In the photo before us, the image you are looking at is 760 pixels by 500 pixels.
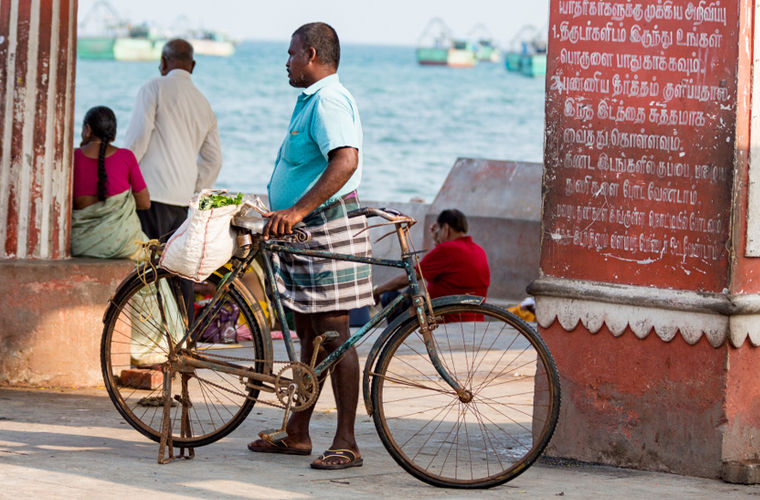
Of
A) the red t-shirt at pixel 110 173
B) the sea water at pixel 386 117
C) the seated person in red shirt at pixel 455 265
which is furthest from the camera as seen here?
the sea water at pixel 386 117

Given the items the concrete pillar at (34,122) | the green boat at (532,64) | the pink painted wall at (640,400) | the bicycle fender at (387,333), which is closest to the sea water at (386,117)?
the green boat at (532,64)

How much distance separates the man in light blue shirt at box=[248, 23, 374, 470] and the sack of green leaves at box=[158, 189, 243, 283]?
0.20m

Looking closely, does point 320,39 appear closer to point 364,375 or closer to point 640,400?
point 364,375

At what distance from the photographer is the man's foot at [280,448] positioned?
5625mm

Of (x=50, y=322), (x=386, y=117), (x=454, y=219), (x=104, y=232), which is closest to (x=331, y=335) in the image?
(x=50, y=322)

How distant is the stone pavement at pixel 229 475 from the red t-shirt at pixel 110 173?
1.70 meters

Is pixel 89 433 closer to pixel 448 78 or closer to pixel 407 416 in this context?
pixel 407 416

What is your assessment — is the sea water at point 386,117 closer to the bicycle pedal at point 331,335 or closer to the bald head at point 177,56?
the bald head at point 177,56

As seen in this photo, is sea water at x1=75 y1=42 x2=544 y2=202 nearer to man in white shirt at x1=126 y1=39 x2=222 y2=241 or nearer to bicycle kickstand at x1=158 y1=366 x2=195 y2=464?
man in white shirt at x1=126 y1=39 x2=222 y2=241

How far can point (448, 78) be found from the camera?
120 metres

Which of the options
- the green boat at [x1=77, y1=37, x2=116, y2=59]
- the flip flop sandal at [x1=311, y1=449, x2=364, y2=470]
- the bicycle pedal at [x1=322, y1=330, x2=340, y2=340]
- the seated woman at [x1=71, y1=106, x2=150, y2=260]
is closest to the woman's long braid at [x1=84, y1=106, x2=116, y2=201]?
the seated woman at [x1=71, y1=106, x2=150, y2=260]

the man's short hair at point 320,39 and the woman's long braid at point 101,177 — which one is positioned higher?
the man's short hair at point 320,39

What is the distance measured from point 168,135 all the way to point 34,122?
5.72ft

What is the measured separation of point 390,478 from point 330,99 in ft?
4.98
